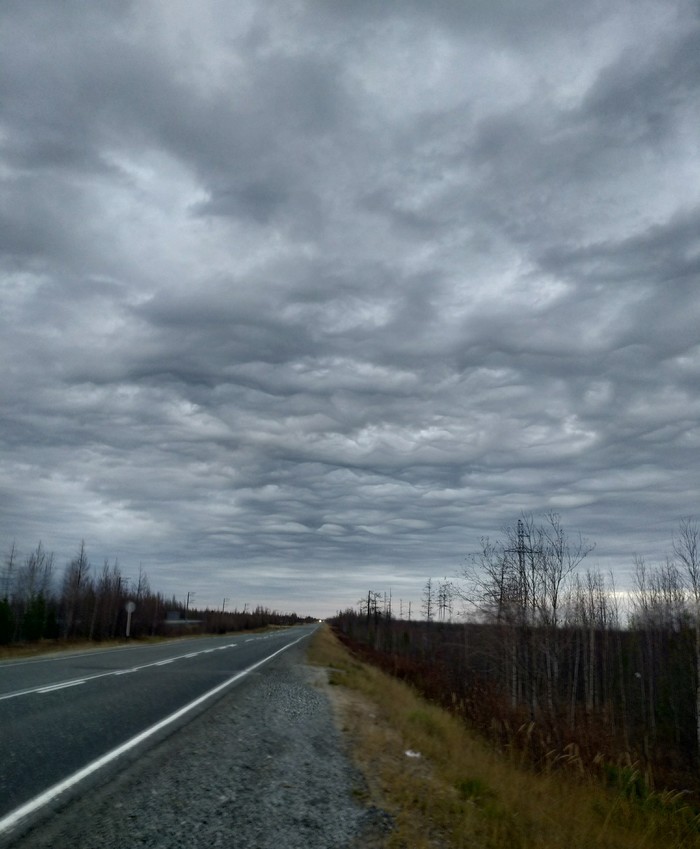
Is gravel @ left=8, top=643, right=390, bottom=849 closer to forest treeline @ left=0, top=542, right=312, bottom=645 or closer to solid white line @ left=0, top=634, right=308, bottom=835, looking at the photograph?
solid white line @ left=0, top=634, right=308, bottom=835

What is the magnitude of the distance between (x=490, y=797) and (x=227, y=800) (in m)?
2.94

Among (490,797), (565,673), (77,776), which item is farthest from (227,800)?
(565,673)

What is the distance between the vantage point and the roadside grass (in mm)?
6277

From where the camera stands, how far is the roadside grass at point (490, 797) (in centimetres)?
628

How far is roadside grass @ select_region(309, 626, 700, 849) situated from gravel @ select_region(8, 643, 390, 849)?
1.21 ft

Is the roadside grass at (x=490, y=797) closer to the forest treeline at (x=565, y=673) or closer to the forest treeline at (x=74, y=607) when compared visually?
the forest treeline at (x=565, y=673)

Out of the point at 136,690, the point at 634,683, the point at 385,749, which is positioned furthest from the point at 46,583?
the point at 385,749

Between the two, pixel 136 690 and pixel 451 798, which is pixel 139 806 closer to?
pixel 451 798

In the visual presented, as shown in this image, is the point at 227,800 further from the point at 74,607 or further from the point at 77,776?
the point at 74,607

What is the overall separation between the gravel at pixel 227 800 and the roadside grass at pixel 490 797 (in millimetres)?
369

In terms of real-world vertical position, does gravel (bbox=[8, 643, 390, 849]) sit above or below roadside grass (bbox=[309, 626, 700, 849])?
above

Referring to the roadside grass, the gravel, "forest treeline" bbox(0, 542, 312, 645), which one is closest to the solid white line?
the gravel

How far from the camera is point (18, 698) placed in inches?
486

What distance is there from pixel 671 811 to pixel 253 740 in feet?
20.1
